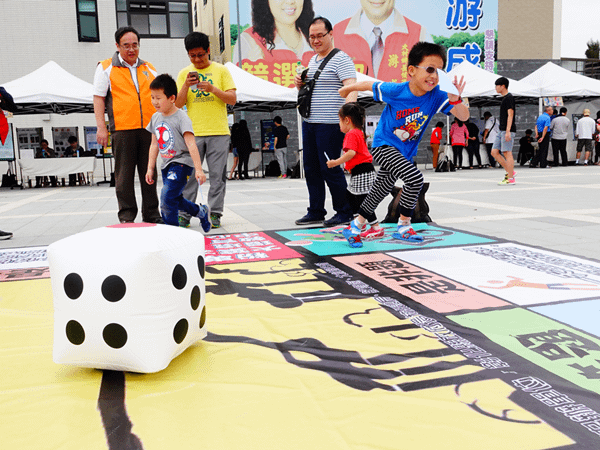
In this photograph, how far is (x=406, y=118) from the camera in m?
4.12

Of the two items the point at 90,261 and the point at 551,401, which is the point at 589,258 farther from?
the point at 90,261

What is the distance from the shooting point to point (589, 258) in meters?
3.56

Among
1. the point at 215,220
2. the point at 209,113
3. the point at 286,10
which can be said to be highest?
the point at 286,10

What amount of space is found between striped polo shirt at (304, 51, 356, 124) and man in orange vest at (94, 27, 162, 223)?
158 cm

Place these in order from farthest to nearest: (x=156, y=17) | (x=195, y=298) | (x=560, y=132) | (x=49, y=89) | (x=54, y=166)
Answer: (x=156, y=17) < (x=560, y=132) < (x=54, y=166) < (x=49, y=89) < (x=195, y=298)

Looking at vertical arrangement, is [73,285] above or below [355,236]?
above

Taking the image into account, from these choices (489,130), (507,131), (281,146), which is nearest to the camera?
(507,131)

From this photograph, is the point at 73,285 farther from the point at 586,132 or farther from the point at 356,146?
the point at 586,132

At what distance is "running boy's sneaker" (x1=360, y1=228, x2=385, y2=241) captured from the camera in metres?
4.45

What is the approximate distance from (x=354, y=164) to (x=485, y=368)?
128 inches

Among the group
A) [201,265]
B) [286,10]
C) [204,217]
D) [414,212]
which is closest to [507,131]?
[414,212]

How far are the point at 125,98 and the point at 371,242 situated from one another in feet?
8.66

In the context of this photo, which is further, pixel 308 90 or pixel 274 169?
pixel 274 169

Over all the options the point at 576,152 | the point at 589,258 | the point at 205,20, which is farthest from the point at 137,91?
the point at 205,20
